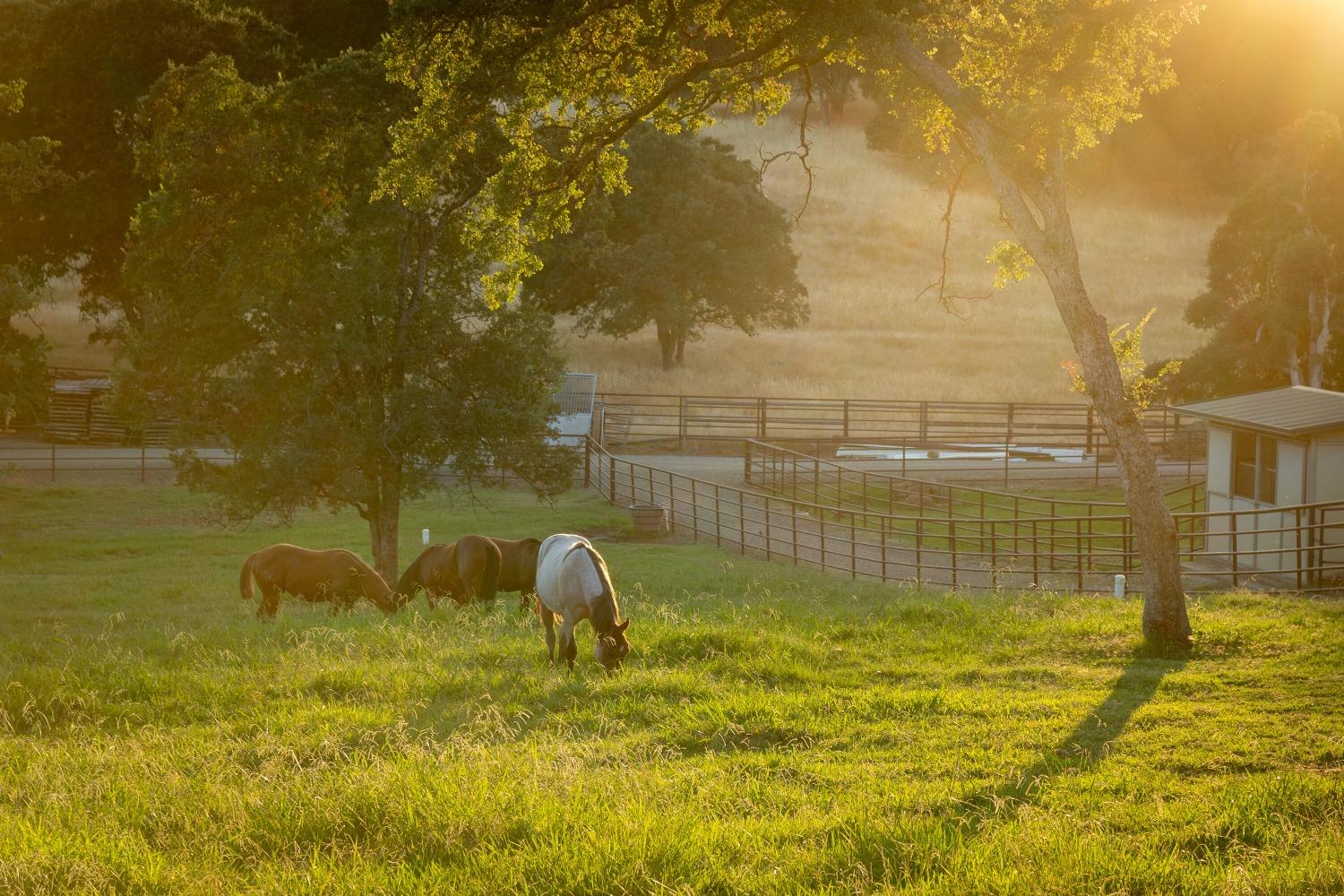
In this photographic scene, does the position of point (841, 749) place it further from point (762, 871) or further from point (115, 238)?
point (115, 238)

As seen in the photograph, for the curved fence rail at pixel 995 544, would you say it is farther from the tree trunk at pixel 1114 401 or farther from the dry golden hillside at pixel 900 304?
the dry golden hillside at pixel 900 304

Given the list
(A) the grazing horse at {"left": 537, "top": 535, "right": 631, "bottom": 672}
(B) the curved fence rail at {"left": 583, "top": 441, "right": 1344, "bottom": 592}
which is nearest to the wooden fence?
(B) the curved fence rail at {"left": 583, "top": 441, "right": 1344, "bottom": 592}

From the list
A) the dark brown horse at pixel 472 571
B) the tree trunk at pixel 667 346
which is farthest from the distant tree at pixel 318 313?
the tree trunk at pixel 667 346

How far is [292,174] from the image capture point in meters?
18.9

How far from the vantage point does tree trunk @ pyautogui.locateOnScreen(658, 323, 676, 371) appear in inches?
2223

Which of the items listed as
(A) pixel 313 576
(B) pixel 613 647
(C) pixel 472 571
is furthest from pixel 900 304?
(B) pixel 613 647

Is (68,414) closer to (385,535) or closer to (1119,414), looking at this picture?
(385,535)

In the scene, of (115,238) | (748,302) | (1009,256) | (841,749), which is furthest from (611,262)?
(841,749)

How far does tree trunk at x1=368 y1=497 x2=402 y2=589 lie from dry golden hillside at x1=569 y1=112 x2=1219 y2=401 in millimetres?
25575

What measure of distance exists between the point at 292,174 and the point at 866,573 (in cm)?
1195

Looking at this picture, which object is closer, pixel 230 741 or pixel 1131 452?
pixel 230 741

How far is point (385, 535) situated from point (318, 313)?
384 cm

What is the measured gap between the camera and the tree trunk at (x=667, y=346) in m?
56.5

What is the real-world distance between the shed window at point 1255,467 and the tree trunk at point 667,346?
31972 millimetres
